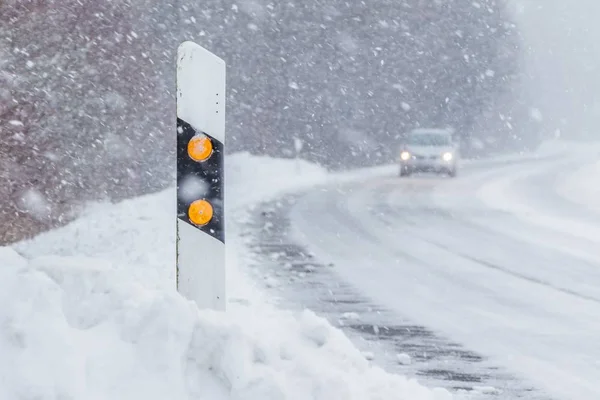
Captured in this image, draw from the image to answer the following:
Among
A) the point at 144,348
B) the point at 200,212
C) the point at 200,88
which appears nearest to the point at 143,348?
the point at 144,348

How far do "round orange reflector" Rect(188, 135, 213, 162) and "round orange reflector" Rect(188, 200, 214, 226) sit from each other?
20 centimetres

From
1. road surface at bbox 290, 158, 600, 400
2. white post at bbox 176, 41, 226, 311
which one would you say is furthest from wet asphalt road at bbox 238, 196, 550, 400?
white post at bbox 176, 41, 226, 311

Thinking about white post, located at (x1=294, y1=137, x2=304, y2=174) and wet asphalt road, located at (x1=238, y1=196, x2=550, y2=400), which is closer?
wet asphalt road, located at (x1=238, y1=196, x2=550, y2=400)

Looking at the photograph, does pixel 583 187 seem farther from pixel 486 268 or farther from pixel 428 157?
pixel 486 268

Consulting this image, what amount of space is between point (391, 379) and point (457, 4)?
51.2 m

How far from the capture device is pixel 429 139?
33.9 meters

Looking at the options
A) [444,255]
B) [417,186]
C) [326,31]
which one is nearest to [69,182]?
[444,255]

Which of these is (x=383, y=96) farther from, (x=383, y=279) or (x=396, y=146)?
(x=383, y=279)

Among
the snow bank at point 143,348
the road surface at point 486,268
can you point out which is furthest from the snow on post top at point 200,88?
the road surface at point 486,268

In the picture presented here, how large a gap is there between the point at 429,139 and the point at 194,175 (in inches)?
1177

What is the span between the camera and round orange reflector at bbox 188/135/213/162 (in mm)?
4473

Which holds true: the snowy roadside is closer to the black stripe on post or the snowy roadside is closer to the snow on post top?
the black stripe on post

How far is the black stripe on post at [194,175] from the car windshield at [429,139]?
2946 cm

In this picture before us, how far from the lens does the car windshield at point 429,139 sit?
1330 inches
